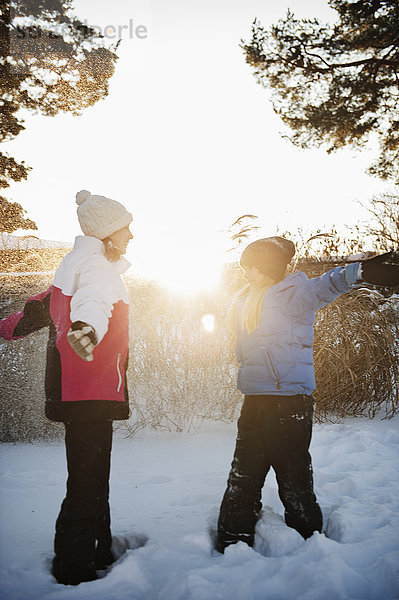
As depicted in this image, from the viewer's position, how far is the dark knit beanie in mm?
2336

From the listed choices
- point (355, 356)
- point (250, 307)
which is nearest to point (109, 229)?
point (250, 307)

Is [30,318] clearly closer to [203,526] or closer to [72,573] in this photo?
[72,573]

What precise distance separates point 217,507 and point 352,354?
8.15 ft

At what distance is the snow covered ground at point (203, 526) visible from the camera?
1.81 m

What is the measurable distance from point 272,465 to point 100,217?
155 cm

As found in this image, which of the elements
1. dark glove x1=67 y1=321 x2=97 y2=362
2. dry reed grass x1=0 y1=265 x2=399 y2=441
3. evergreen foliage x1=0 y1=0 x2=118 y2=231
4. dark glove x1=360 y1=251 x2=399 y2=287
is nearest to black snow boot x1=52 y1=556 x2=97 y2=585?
dark glove x1=67 y1=321 x2=97 y2=362

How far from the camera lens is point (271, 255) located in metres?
2.33

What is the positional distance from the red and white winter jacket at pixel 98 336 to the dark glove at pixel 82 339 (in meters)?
0.04

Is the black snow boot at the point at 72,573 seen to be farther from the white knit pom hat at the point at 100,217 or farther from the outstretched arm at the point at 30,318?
the white knit pom hat at the point at 100,217

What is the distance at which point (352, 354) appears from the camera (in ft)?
14.8

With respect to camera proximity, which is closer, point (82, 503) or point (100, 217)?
point (82, 503)

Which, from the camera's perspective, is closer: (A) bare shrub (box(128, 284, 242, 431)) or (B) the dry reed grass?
(B) the dry reed grass

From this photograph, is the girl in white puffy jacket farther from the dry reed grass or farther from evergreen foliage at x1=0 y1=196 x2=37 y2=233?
evergreen foliage at x1=0 y1=196 x2=37 y2=233

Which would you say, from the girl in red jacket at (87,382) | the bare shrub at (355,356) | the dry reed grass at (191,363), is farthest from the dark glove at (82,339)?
the bare shrub at (355,356)
